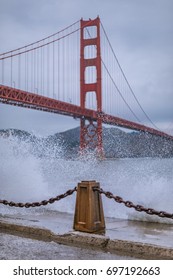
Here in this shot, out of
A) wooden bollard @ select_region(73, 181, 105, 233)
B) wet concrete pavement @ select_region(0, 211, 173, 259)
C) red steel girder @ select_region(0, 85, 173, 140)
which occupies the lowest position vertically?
wet concrete pavement @ select_region(0, 211, 173, 259)

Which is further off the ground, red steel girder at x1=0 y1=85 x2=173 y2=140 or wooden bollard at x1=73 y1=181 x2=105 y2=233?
red steel girder at x1=0 y1=85 x2=173 y2=140

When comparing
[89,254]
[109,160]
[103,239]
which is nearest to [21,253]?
[89,254]

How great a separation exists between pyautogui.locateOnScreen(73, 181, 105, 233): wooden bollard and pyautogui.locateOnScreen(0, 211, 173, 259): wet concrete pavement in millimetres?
114

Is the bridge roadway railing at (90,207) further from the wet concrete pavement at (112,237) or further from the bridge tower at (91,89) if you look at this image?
the bridge tower at (91,89)

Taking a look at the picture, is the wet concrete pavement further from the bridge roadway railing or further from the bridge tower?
the bridge tower

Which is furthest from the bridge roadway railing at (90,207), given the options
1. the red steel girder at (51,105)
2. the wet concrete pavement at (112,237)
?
the red steel girder at (51,105)

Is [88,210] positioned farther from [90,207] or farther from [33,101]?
[33,101]

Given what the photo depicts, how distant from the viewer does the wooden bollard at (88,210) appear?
382 centimetres

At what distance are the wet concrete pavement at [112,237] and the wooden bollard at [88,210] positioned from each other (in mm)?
114

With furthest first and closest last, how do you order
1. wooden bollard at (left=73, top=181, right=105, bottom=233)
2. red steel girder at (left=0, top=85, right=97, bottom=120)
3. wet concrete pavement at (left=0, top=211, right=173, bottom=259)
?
red steel girder at (left=0, top=85, right=97, bottom=120)
wooden bollard at (left=73, top=181, right=105, bottom=233)
wet concrete pavement at (left=0, top=211, right=173, bottom=259)

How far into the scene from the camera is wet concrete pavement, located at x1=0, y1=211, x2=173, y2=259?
3152 millimetres

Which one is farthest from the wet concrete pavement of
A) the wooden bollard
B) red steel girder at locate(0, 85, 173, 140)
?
red steel girder at locate(0, 85, 173, 140)
